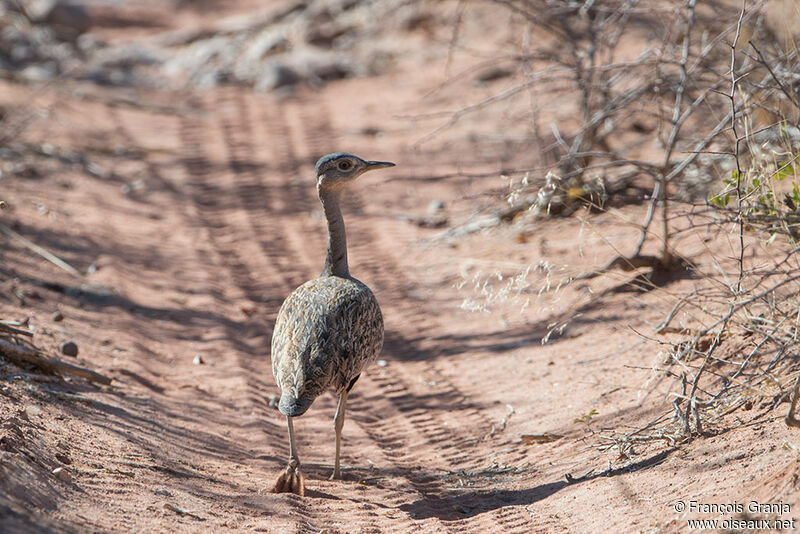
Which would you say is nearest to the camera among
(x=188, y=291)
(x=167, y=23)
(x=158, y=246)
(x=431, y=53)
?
(x=188, y=291)

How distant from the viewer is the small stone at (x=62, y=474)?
4461 mm

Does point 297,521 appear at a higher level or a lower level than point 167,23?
lower

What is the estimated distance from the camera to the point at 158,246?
10172mm

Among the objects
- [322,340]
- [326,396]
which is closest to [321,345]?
[322,340]

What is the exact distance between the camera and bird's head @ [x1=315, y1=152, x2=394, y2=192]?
6.20 meters

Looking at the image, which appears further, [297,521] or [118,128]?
[118,128]

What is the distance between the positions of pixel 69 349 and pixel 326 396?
2.13 m

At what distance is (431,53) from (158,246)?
374 inches

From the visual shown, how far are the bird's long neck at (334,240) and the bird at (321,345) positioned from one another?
9 centimetres

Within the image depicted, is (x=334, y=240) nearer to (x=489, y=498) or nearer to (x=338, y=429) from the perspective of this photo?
(x=338, y=429)

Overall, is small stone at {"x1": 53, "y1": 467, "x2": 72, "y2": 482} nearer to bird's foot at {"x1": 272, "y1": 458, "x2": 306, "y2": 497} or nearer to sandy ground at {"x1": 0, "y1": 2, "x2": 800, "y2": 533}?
sandy ground at {"x1": 0, "y1": 2, "x2": 800, "y2": 533}

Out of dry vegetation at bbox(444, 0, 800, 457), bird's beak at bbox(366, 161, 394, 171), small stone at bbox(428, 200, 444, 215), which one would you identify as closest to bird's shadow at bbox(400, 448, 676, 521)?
dry vegetation at bbox(444, 0, 800, 457)

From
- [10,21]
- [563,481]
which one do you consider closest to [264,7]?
[10,21]

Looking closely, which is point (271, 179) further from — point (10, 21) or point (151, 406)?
point (10, 21)
